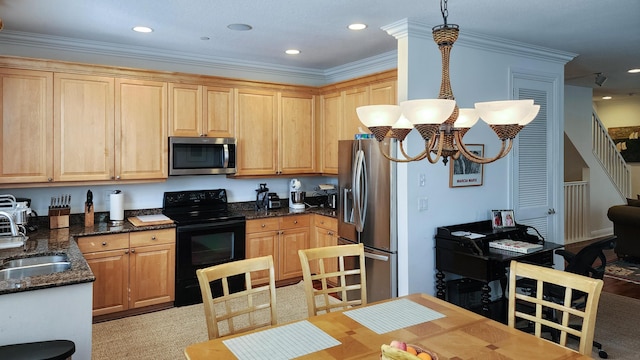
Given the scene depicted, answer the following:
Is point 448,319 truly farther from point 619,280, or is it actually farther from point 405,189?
point 619,280

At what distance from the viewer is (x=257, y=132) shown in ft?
15.6

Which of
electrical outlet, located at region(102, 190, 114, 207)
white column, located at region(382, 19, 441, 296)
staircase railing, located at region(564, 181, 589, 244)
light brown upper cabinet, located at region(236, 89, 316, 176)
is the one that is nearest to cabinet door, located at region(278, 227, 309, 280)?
light brown upper cabinet, located at region(236, 89, 316, 176)

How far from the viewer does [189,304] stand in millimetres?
4129

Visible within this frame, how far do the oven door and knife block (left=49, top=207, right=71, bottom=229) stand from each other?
98cm

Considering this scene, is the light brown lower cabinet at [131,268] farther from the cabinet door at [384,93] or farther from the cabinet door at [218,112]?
the cabinet door at [384,93]

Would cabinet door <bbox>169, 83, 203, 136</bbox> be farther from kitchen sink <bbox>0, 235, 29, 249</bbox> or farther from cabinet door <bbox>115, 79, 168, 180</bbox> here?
kitchen sink <bbox>0, 235, 29, 249</bbox>

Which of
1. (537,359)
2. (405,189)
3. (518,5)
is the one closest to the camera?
(537,359)

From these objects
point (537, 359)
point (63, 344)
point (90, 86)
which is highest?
point (90, 86)

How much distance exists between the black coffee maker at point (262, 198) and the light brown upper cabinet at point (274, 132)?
1.04 ft

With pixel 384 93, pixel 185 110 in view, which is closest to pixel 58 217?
pixel 185 110

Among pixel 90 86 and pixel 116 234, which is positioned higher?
pixel 90 86

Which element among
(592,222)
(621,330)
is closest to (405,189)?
(621,330)

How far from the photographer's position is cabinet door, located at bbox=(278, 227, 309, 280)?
471cm

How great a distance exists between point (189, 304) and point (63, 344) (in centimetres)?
209
